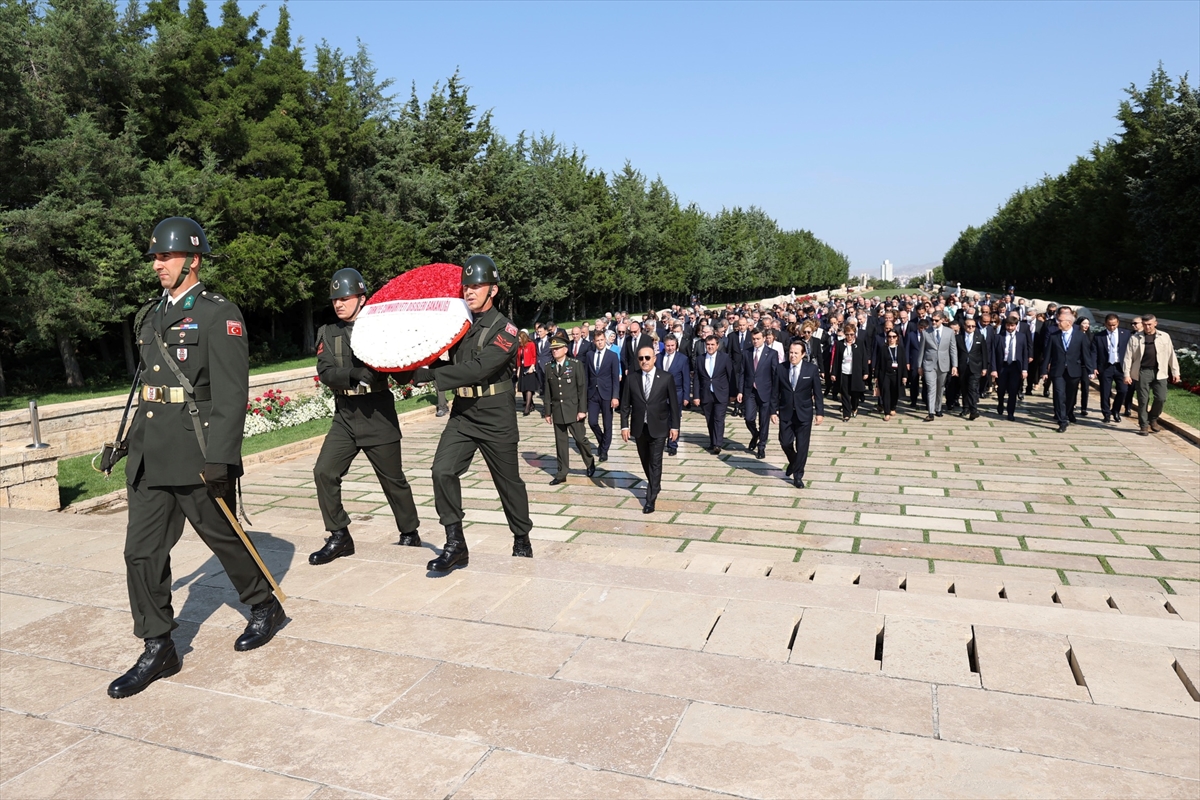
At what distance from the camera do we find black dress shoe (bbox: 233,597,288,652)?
3857 millimetres

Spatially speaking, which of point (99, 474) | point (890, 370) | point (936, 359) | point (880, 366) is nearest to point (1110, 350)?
point (936, 359)

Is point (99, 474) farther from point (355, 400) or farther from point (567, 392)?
point (355, 400)

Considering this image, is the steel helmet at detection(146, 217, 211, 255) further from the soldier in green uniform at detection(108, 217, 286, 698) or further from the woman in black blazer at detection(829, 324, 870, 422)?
the woman in black blazer at detection(829, 324, 870, 422)

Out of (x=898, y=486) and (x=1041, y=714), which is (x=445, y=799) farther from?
(x=898, y=486)

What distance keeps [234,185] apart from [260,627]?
21736 millimetres

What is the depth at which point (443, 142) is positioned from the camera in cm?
3256

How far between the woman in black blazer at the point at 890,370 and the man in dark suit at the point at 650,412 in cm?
754

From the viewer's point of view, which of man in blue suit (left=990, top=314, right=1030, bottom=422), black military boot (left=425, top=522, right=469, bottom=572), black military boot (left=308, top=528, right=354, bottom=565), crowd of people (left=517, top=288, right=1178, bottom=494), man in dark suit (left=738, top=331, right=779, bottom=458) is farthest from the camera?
man in blue suit (left=990, top=314, right=1030, bottom=422)

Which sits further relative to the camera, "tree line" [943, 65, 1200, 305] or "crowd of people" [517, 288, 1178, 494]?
"tree line" [943, 65, 1200, 305]

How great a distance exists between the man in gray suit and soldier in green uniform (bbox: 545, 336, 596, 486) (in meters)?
7.19

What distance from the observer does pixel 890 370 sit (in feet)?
49.0

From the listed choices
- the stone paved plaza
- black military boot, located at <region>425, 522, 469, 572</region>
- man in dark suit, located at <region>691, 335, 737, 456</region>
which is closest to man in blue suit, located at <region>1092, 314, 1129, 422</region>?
man in dark suit, located at <region>691, 335, 737, 456</region>

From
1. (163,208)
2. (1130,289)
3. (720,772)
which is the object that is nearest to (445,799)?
(720,772)

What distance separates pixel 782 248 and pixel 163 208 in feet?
242
